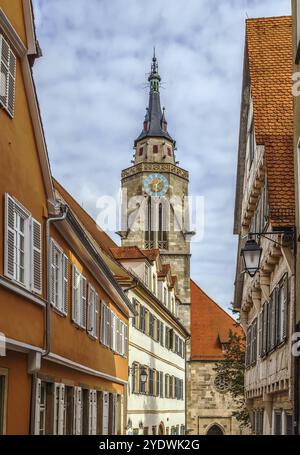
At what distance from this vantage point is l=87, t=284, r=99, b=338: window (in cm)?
1852

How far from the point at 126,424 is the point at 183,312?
109 feet

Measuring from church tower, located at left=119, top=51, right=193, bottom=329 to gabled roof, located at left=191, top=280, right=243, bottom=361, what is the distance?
45.5 inches

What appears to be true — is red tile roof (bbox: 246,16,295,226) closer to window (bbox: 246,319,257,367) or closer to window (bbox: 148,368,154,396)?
window (bbox: 246,319,257,367)

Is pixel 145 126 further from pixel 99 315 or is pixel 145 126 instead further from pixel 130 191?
pixel 99 315

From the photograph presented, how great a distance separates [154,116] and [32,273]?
62.1 m

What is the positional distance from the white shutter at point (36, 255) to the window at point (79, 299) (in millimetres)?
3628

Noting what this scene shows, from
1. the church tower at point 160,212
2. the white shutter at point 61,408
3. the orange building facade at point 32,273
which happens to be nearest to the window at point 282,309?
the orange building facade at point 32,273

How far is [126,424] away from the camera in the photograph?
27.5 m

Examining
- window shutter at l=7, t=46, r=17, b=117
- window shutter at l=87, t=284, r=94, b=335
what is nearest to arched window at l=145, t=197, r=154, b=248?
window shutter at l=87, t=284, r=94, b=335

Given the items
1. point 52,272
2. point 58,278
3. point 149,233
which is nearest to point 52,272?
point 52,272

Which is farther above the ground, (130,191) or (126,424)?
(130,191)

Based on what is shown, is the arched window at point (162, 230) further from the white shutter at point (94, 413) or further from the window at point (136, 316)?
the white shutter at point (94, 413)

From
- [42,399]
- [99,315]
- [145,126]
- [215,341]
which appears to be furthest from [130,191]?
[42,399]

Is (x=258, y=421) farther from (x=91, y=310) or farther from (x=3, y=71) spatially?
(x=3, y=71)
